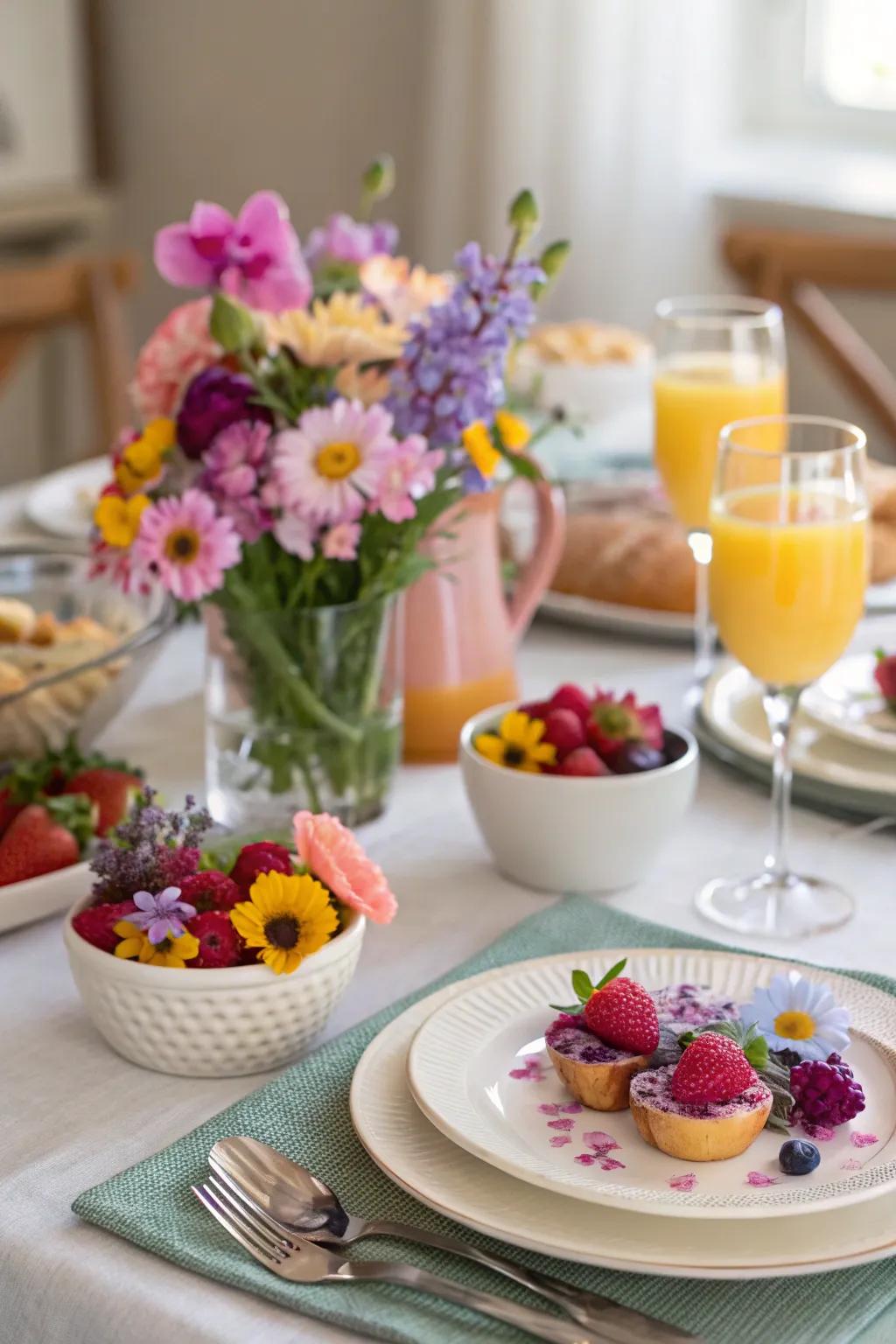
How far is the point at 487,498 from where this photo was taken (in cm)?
113

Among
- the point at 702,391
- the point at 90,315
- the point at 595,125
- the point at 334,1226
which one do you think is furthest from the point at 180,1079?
the point at 595,125

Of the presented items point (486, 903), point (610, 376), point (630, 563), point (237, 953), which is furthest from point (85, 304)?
point (237, 953)

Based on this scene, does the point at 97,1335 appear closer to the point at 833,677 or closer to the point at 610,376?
the point at 833,677

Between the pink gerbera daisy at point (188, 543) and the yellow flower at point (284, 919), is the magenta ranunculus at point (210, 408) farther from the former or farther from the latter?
the yellow flower at point (284, 919)

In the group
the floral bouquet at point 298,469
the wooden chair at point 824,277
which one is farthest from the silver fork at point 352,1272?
the wooden chair at point 824,277

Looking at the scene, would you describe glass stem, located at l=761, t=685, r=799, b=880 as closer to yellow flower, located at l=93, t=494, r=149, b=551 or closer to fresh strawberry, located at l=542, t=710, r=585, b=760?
fresh strawberry, located at l=542, t=710, r=585, b=760

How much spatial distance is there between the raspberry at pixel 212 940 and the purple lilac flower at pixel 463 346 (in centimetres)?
35

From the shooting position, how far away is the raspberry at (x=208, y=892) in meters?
0.76

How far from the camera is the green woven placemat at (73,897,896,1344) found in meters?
0.59

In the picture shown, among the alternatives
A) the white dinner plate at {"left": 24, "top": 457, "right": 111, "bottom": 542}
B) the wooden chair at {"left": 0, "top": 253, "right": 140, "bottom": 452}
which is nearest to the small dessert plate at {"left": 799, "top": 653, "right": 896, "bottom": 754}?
the white dinner plate at {"left": 24, "top": 457, "right": 111, "bottom": 542}

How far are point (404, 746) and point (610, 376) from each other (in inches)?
31.5

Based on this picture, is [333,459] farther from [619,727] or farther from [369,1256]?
[369,1256]

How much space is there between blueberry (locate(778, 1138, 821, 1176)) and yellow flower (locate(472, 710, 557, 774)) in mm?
350

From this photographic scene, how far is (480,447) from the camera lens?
97 centimetres
